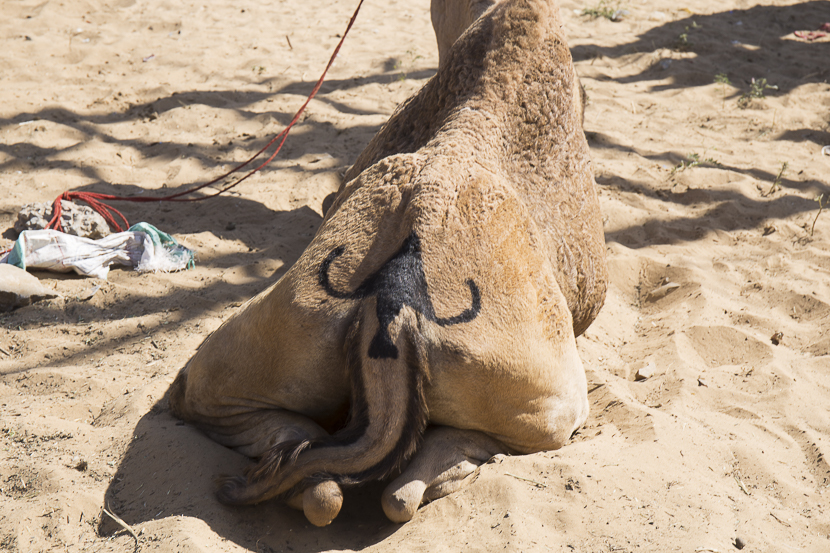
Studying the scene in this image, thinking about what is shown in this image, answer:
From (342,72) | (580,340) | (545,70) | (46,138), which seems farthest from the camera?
(342,72)

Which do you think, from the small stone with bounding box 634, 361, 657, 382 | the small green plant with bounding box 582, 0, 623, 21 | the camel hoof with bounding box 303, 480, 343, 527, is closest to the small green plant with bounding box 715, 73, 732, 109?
the small green plant with bounding box 582, 0, 623, 21

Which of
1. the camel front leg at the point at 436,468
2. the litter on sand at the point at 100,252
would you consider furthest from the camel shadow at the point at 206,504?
the litter on sand at the point at 100,252

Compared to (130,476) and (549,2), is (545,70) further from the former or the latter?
(130,476)

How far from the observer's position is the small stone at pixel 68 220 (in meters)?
3.82

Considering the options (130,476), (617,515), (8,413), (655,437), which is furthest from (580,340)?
(8,413)

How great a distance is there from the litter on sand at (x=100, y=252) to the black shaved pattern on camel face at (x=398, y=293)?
218cm

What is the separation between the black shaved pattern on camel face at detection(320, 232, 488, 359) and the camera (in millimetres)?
1882

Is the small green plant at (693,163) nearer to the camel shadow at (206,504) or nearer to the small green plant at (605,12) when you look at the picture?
the small green plant at (605,12)

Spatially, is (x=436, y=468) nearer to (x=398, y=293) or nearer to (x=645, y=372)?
(x=398, y=293)

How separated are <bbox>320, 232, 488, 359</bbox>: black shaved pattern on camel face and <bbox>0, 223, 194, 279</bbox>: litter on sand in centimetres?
218

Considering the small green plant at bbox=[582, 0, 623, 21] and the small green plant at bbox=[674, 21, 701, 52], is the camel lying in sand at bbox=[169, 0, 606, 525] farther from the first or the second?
the small green plant at bbox=[582, 0, 623, 21]

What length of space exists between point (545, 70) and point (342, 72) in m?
4.34

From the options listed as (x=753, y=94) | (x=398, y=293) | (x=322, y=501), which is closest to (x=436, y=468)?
(x=322, y=501)

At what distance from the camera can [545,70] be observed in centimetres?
266
